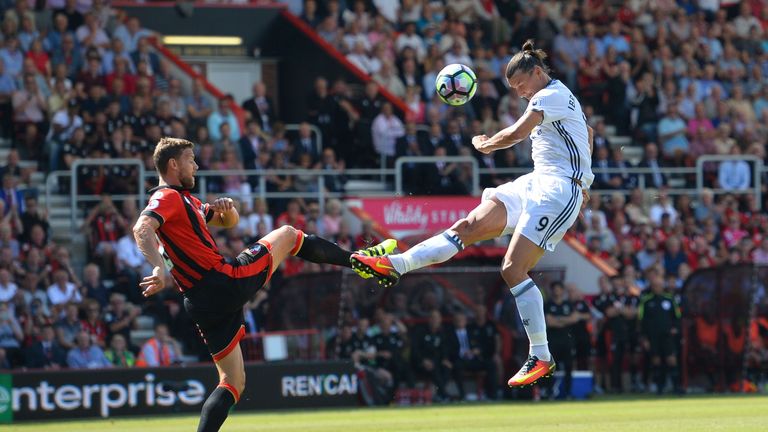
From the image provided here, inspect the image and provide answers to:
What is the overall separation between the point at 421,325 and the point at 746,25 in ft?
43.1

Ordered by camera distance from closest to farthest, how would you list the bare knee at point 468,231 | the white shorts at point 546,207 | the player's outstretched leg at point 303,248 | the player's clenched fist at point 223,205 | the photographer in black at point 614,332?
the player's clenched fist at point 223,205
the player's outstretched leg at point 303,248
the white shorts at point 546,207
the bare knee at point 468,231
the photographer in black at point 614,332

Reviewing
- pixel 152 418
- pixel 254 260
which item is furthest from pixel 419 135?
pixel 254 260

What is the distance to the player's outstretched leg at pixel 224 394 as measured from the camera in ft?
37.6

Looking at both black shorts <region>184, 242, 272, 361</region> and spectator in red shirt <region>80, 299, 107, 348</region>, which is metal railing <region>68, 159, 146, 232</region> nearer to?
spectator in red shirt <region>80, 299, 107, 348</region>

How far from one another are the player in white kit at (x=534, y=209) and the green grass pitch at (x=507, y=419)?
2.93 m

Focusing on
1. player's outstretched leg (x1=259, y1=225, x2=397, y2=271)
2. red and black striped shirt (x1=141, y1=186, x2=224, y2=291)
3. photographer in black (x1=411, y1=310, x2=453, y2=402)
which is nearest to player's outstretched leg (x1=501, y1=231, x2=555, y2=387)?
player's outstretched leg (x1=259, y1=225, x2=397, y2=271)

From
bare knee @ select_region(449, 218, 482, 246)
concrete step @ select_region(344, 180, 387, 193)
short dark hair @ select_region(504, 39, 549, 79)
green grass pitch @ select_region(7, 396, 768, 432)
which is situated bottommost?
green grass pitch @ select_region(7, 396, 768, 432)

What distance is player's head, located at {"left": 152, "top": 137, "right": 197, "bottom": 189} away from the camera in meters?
11.3

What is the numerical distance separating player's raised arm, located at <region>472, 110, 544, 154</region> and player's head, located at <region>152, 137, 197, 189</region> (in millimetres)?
2289

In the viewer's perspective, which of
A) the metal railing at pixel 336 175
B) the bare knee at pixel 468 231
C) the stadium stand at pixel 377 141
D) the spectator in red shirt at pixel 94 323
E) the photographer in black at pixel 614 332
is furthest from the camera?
the photographer in black at pixel 614 332

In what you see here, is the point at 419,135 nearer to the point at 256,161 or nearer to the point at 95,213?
the point at 256,161

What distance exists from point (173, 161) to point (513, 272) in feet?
9.64

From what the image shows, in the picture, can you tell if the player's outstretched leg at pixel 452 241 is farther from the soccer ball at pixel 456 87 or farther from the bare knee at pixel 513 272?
the soccer ball at pixel 456 87

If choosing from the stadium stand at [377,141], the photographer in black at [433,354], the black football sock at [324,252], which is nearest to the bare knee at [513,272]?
the black football sock at [324,252]
